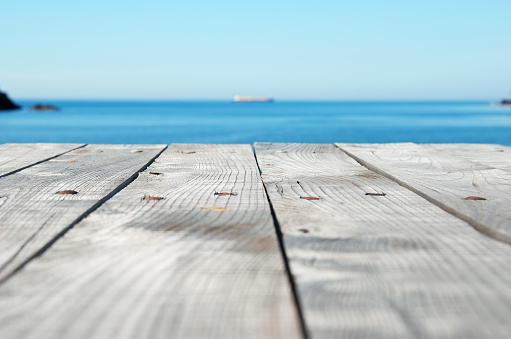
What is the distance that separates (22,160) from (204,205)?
138 centimetres

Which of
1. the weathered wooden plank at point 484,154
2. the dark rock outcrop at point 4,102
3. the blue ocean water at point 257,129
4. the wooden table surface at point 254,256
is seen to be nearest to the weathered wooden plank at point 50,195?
the wooden table surface at point 254,256

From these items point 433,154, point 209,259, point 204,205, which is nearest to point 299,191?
point 204,205

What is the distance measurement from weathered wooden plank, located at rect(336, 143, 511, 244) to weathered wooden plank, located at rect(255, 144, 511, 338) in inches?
2.2

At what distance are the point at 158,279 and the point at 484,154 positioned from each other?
7.61ft

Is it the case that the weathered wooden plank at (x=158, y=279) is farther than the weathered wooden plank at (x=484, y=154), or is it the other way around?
the weathered wooden plank at (x=484, y=154)

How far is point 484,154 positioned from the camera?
2600 mm

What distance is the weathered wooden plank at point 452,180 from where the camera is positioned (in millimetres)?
1193

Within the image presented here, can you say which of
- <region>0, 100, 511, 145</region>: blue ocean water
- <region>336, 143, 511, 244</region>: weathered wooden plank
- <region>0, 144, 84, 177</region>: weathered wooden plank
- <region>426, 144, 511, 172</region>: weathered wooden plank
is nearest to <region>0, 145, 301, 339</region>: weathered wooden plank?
<region>336, 143, 511, 244</region>: weathered wooden plank

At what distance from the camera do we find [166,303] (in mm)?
703

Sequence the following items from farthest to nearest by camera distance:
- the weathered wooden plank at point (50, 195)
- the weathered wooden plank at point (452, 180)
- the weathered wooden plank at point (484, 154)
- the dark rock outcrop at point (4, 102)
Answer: the dark rock outcrop at point (4, 102)
the weathered wooden plank at point (484, 154)
the weathered wooden plank at point (452, 180)
the weathered wooden plank at point (50, 195)

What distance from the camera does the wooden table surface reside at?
2.15 ft

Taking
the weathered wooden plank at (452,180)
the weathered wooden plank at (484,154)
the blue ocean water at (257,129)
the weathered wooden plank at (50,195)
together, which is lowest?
the blue ocean water at (257,129)

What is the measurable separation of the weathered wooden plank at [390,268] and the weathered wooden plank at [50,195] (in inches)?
20.5

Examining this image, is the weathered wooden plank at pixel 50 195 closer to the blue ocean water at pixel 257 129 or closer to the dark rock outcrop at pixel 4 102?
the blue ocean water at pixel 257 129
